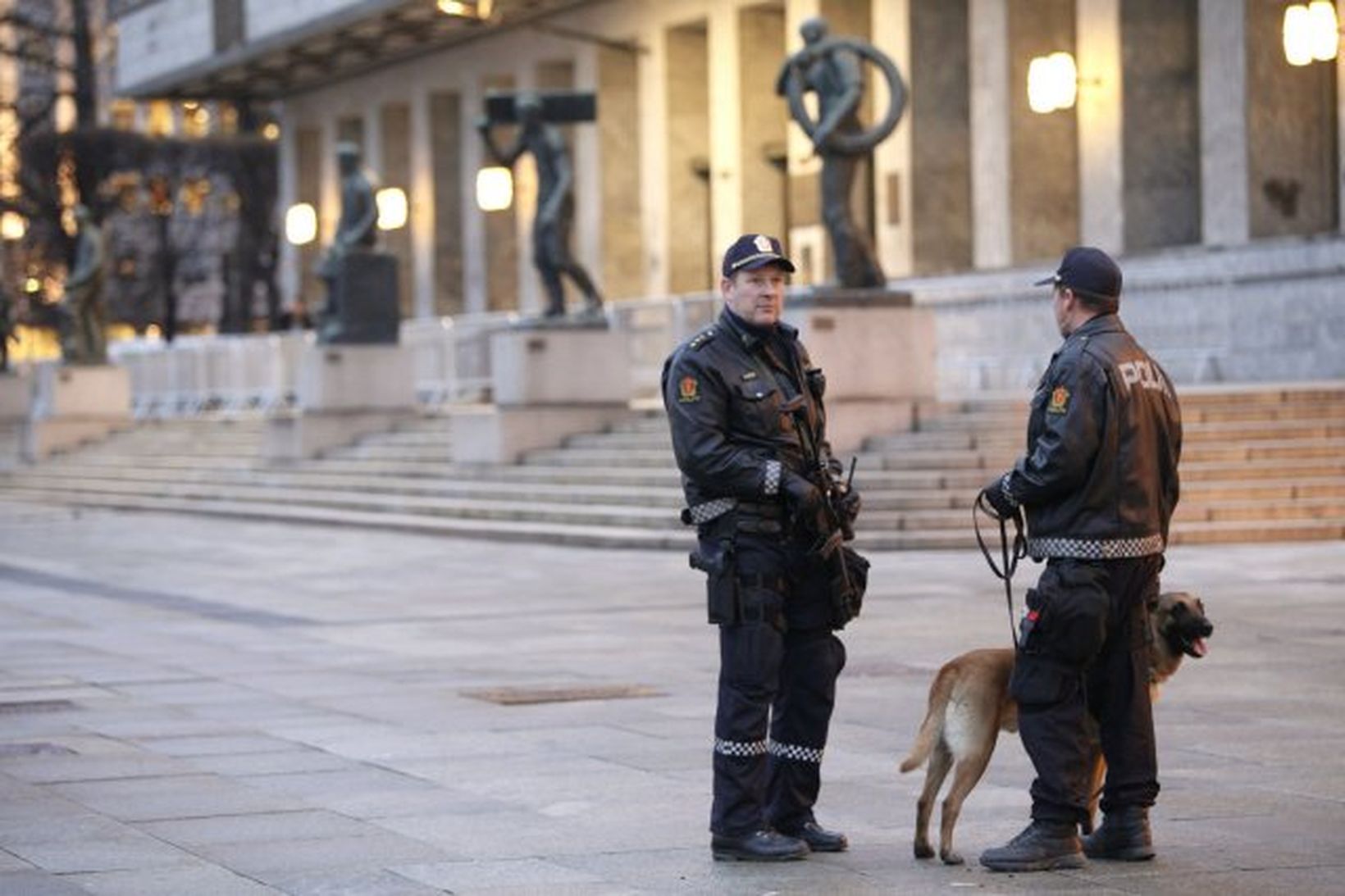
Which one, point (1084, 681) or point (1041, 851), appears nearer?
point (1041, 851)

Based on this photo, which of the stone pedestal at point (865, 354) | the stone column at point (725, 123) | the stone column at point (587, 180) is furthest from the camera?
the stone column at point (587, 180)

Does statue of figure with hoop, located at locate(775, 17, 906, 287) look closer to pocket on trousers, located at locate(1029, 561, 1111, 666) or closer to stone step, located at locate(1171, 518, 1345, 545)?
stone step, located at locate(1171, 518, 1345, 545)

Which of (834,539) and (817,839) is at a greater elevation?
(834,539)

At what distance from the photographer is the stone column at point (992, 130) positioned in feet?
139

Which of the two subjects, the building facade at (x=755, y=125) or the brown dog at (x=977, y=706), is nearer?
the brown dog at (x=977, y=706)

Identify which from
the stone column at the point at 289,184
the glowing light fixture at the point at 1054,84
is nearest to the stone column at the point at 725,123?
the glowing light fixture at the point at 1054,84

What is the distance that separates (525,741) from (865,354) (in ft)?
50.7

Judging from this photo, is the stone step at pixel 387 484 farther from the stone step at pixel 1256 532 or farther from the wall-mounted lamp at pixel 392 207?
the stone step at pixel 1256 532

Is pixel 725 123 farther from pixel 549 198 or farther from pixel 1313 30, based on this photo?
pixel 1313 30

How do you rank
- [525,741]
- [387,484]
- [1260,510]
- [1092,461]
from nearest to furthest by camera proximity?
1. [1092,461]
2. [525,741]
3. [1260,510]
4. [387,484]

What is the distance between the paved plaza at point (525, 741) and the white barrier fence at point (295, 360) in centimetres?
1396

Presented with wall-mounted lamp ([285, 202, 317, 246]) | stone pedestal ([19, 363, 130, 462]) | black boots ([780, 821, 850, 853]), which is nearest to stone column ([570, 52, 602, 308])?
wall-mounted lamp ([285, 202, 317, 246])

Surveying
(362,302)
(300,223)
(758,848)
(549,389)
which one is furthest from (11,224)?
(758,848)

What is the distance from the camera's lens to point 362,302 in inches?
1502
